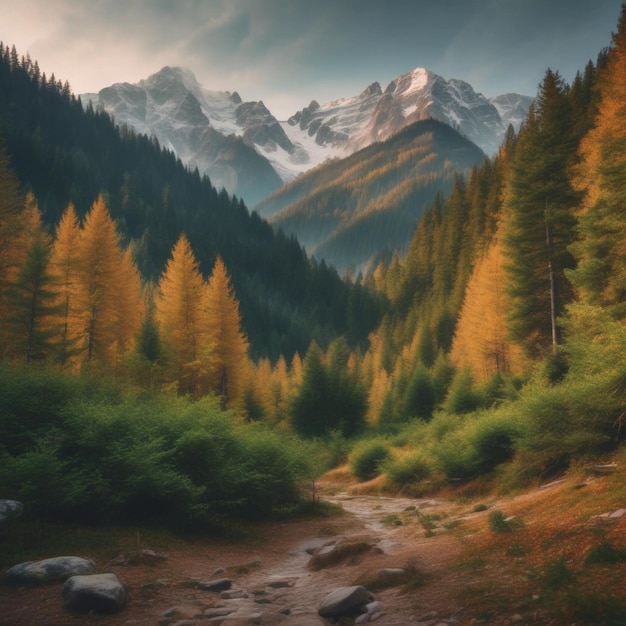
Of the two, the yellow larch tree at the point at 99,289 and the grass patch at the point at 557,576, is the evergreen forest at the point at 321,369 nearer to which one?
the yellow larch tree at the point at 99,289

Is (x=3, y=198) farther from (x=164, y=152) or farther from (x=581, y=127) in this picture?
(x=164, y=152)

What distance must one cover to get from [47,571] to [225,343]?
93.5 feet

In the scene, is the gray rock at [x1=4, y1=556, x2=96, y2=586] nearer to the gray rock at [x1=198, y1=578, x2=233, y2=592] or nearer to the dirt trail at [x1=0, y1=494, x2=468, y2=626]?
the dirt trail at [x1=0, y1=494, x2=468, y2=626]

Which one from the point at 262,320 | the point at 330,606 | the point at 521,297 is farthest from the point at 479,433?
the point at 262,320

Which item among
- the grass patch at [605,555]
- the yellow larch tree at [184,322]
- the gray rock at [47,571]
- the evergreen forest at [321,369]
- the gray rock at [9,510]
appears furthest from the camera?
the yellow larch tree at [184,322]

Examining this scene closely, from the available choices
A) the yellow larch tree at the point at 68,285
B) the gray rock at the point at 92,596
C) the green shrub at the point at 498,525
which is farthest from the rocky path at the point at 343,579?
the yellow larch tree at the point at 68,285

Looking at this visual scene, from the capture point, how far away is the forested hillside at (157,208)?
125312 millimetres

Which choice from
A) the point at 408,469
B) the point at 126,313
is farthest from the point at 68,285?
the point at 408,469

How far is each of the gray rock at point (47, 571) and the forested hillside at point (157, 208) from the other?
4136 inches

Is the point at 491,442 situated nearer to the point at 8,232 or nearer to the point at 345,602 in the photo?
the point at 345,602

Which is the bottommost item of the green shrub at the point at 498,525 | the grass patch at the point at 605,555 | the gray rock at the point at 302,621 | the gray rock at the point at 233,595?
the gray rock at the point at 233,595

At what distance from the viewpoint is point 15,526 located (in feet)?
34.3

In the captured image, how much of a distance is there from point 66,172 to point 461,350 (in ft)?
446

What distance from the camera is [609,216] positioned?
1600 cm
